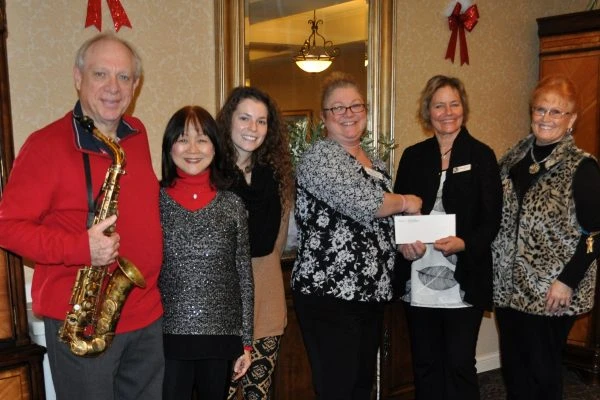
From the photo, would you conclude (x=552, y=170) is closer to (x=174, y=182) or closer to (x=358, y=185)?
(x=358, y=185)

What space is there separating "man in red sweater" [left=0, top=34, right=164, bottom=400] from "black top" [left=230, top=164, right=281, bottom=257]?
0.34 m

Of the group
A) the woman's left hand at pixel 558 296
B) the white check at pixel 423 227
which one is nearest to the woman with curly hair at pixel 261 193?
the white check at pixel 423 227

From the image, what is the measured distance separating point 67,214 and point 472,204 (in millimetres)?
1601

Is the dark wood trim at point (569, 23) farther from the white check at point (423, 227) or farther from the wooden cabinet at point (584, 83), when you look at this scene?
the white check at point (423, 227)

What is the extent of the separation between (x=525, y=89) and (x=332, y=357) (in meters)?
2.77

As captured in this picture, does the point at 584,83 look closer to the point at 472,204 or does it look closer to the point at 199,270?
the point at 472,204

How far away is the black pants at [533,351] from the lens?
8.83 ft

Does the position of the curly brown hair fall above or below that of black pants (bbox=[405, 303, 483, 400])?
above

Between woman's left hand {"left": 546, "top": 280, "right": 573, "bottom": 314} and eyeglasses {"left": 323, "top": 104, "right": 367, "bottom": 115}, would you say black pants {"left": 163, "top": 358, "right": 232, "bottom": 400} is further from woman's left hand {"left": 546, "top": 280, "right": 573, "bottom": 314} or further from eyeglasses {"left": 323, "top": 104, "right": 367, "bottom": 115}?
woman's left hand {"left": 546, "top": 280, "right": 573, "bottom": 314}

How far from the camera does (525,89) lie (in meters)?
4.41

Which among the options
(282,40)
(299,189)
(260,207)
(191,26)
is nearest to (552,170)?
(299,189)

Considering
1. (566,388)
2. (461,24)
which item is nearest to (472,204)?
(461,24)

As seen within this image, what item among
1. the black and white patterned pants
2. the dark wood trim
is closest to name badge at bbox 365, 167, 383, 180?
the black and white patterned pants

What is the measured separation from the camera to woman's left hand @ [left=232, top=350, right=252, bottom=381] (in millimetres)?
2215
